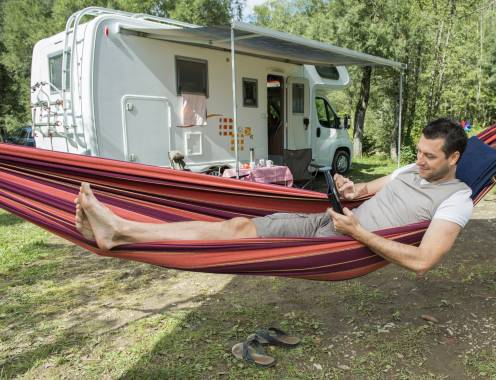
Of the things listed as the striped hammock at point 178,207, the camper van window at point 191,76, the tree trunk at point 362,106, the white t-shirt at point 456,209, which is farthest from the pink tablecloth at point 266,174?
the tree trunk at point 362,106

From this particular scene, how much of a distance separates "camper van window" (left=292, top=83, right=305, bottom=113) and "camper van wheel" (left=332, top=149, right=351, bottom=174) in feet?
4.69

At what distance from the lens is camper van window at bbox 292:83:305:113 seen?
24.9 ft

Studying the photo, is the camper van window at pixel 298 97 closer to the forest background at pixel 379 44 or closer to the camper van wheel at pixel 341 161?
the camper van wheel at pixel 341 161

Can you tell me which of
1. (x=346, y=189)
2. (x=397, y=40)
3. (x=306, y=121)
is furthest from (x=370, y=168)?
(x=346, y=189)

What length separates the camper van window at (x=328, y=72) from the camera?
27.2ft

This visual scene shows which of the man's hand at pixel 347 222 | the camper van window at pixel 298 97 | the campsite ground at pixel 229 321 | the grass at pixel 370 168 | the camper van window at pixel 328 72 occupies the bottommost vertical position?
the campsite ground at pixel 229 321

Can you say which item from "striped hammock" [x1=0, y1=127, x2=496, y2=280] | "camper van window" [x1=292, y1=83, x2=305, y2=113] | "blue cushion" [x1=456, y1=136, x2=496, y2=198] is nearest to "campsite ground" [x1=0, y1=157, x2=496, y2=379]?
"striped hammock" [x1=0, y1=127, x2=496, y2=280]

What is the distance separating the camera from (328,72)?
8.55 meters

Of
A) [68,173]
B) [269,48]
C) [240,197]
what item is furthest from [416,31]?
[68,173]

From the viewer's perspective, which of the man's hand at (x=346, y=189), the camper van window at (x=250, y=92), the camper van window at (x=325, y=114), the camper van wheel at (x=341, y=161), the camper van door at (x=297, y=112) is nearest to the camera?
the man's hand at (x=346, y=189)

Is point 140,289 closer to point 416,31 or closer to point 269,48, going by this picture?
point 269,48

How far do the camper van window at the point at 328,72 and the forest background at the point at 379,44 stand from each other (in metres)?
1.99

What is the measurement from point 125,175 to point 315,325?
→ 1.45 m

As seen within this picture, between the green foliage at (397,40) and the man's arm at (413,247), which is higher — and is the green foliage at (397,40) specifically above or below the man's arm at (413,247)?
above
